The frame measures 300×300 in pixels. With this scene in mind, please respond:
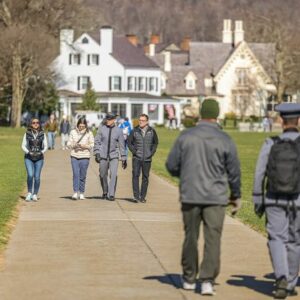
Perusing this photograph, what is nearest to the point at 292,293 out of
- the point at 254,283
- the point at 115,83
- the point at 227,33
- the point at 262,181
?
the point at 254,283

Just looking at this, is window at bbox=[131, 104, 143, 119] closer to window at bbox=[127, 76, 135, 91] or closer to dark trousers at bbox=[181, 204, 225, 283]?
window at bbox=[127, 76, 135, 91]

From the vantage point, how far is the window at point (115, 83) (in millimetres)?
102250

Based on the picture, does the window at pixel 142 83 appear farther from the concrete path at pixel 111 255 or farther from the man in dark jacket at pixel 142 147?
the concrete path at pixel 111 255

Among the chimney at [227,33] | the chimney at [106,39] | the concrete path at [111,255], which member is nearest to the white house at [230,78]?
the chimney at [227,33]

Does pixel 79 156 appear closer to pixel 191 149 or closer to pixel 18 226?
pixel 18 226

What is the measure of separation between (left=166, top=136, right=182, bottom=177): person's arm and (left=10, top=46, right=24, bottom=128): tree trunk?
7270 cm

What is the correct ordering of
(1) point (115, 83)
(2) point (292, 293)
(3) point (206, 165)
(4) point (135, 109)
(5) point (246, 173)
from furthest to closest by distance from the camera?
1. (1) point (115, 83)
2. (4) point (135, 109)
3. (5) point (246, 173)
4. (2) point (292, 293)
5. (3) point (206, 165)

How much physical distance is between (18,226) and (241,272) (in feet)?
17.7

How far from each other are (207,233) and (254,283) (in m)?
1.25

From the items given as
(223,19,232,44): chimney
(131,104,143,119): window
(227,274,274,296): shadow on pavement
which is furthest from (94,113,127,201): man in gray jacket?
(223,19,232,44): chimney

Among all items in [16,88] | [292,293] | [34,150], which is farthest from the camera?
[16,88]

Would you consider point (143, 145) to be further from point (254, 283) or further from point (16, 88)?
point (16, 88)

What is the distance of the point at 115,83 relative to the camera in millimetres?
102500

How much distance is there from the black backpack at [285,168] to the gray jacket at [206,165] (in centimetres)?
38
